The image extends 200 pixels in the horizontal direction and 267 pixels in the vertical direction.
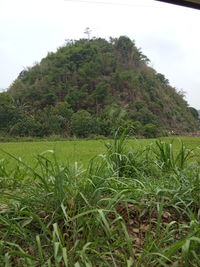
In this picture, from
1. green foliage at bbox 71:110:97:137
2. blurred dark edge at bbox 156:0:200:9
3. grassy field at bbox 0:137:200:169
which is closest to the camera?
blurred dark edge at bbox 156:0:200:9

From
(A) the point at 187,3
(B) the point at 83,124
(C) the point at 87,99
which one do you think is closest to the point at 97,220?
(A) the point at 187,3

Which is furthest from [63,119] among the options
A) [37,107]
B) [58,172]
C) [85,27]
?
[85,27]

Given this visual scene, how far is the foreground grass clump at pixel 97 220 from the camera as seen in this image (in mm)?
1024

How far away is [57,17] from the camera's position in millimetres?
4242

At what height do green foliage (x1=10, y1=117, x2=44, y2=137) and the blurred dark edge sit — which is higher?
the blurred dark edge

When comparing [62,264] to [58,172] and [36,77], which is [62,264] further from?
[36,77]

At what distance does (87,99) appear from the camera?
16.4 ft

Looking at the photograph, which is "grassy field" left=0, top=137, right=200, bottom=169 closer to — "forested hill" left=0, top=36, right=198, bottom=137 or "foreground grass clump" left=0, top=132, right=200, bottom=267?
"forested hill" left=0, top=36, right=198, bottom=137

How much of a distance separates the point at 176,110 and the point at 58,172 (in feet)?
20.8

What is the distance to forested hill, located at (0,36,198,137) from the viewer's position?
366 centimetres

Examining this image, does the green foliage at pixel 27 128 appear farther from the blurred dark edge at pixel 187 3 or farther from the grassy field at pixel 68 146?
the blurred dark edge at pixel 187 3

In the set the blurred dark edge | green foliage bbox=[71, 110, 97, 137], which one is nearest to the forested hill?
green foliage bbox=[71, 110, 97, 137]

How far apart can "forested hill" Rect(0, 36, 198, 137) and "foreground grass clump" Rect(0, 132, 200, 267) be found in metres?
0.99

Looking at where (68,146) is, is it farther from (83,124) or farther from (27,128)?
(27,128)
